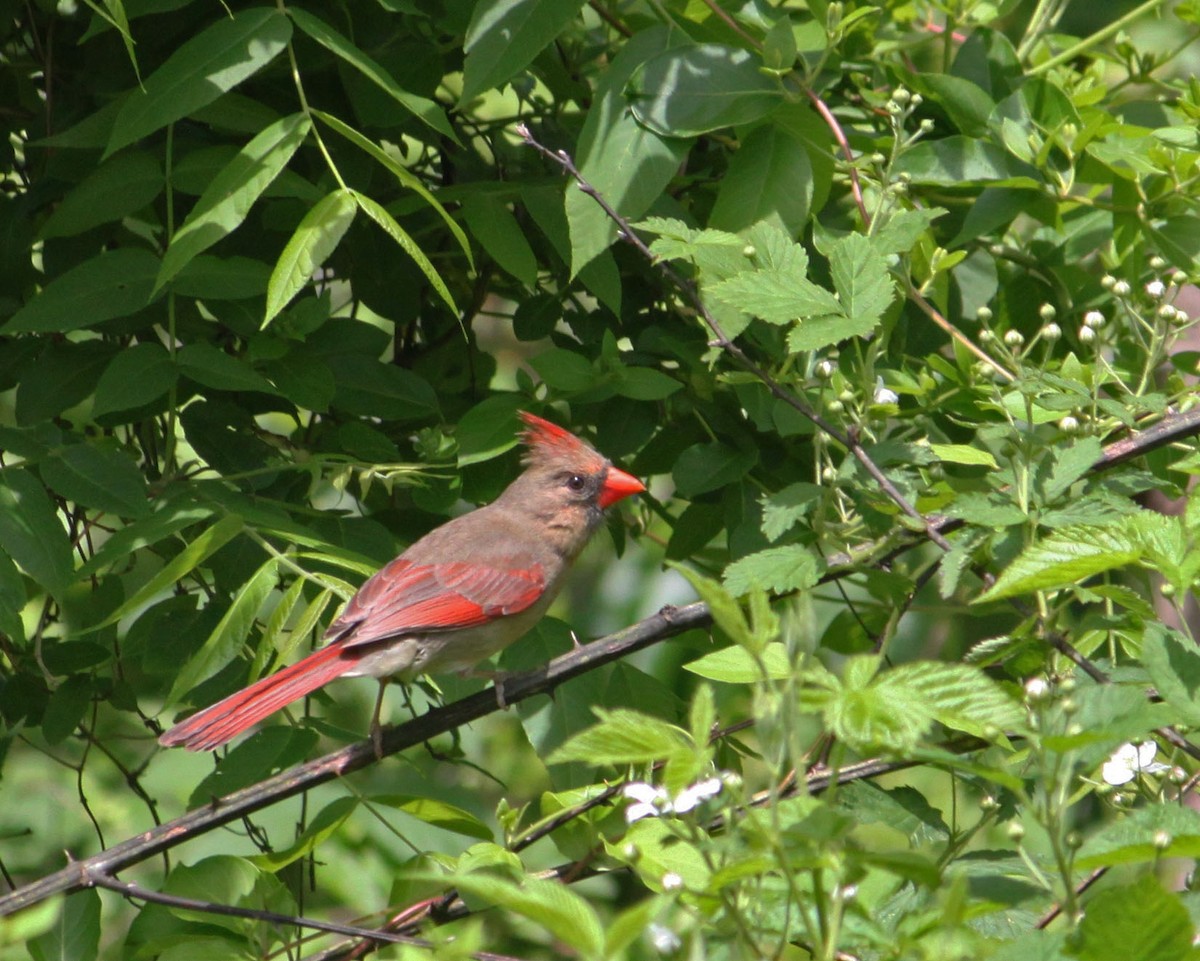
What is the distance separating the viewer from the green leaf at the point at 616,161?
207cm

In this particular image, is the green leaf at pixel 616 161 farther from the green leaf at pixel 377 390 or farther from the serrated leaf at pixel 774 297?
the green leaf at pixel 377 390

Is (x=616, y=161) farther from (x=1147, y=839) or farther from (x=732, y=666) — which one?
(x=1147, y=839)

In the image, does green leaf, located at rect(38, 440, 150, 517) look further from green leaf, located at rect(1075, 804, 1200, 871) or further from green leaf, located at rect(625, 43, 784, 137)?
green leaf, located at rect(1075, 804, 1200, 871)

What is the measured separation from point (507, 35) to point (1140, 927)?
4.71 ft

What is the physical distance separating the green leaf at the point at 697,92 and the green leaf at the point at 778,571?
0.66 meters

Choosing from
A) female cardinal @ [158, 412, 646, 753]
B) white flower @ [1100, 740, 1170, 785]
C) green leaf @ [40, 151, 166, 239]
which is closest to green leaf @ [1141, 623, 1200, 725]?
white flower @ [1100, 740, 1170, 785]

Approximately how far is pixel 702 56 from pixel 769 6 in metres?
0.26

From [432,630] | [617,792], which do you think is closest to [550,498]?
[432,630]

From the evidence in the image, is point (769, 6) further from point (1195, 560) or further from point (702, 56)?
point (1195, 560)

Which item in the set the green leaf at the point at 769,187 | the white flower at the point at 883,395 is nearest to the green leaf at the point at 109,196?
the green leaf at the point at 769,187

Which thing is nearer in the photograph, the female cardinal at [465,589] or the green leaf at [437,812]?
the green leaf at [437,812]

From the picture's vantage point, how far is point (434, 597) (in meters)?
2.66

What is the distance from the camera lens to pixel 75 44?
8.08ft

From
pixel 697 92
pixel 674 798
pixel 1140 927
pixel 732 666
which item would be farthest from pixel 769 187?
pixel 1140 927
